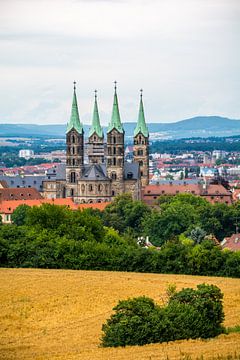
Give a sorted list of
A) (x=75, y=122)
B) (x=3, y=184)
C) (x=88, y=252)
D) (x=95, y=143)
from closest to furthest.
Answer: (x=88, y=252) → (x=75, y=122) → (x=95, y=143) → (x=3, y=184)

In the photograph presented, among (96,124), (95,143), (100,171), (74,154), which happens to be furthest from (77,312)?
(96,124)

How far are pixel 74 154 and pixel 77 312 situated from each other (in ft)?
340

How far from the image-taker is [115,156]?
489 feet

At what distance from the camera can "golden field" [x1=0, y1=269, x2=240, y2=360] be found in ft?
125

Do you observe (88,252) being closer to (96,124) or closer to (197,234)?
(197,234)

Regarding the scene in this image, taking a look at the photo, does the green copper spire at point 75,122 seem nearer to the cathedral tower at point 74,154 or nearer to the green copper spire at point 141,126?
the cathedral tower at point 74,154

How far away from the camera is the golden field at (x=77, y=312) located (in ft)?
125

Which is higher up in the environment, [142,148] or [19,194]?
[142,148]

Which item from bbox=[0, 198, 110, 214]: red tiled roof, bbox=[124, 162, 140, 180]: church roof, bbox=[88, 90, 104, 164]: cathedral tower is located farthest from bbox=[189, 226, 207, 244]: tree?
bbox=[88, 90, 104, 164]: cathedral tower

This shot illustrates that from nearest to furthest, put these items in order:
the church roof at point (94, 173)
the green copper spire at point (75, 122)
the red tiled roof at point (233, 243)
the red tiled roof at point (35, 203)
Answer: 1. the red tiled roof at point (233, 243)
2. the red tiled roof at point (35, 203)
3. the church roof at point (94, 173)
4. the green copper spire at point (75, 122)

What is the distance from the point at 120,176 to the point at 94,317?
335 feet

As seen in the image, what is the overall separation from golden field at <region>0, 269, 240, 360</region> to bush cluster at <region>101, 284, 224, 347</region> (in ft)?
2.21

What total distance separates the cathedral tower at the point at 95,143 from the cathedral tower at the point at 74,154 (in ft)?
26.5

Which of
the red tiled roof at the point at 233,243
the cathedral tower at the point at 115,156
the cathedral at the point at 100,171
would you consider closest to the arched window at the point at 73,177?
the cathedral at the point at 100,171
